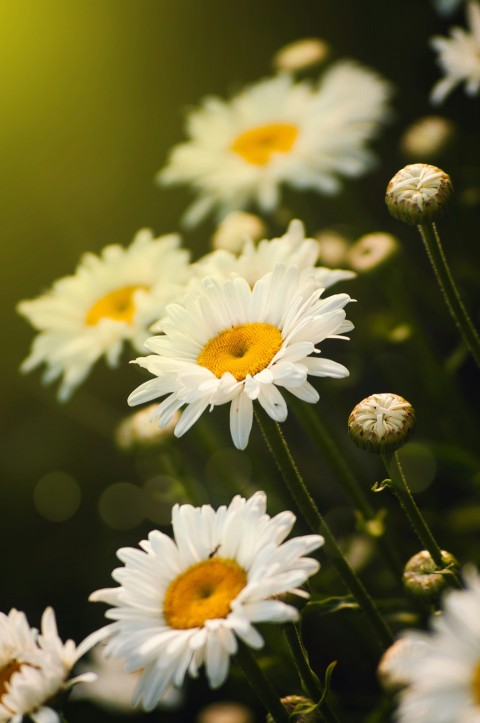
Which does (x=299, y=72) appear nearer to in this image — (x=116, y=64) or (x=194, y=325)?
(x=116, y=64)

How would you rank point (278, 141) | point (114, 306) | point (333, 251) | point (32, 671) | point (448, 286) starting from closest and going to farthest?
point (32, 671), point (448, 286), point (114, 306), point (333, 251), point (278, 141)

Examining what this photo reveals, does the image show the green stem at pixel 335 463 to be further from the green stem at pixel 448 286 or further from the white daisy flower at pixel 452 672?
the white daisy flower at pixel 452 672

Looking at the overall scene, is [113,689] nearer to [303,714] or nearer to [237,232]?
[303,714]

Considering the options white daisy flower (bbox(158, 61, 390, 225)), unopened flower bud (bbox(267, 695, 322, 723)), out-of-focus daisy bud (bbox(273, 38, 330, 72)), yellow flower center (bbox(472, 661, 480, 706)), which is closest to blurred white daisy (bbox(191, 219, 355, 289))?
white daisy flower (bbox(158, 61, 390, 225))

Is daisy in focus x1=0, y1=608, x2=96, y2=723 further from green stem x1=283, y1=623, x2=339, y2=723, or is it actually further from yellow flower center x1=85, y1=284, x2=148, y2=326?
yellow flower center x1=85, y1=284, x2=148, y2=326

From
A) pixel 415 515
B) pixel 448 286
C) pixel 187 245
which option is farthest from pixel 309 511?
pixel 187 245

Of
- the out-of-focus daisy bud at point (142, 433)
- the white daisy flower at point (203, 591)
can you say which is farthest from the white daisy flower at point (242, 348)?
the out-of-focus daisy bud at point (142, 433)

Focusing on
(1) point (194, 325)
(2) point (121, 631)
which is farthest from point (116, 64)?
(2) point (121, 631)
